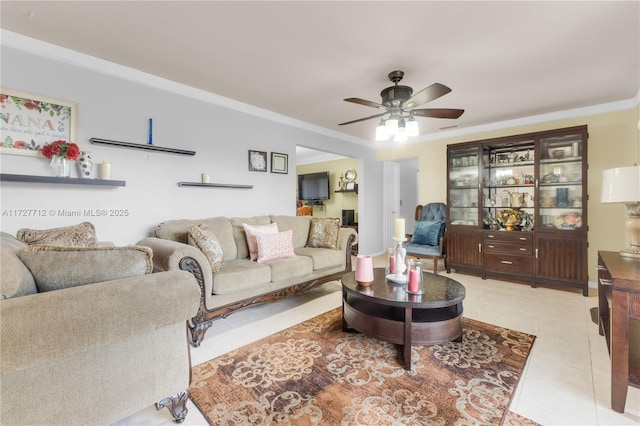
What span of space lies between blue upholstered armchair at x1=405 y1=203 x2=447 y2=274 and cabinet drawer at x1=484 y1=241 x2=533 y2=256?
620 mm

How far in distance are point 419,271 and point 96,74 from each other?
3257 mm

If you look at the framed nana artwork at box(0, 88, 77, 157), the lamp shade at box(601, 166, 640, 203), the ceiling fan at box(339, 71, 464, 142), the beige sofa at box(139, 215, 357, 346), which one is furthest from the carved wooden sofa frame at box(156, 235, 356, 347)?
the lamp shade at box(601, 166, 640, 203)

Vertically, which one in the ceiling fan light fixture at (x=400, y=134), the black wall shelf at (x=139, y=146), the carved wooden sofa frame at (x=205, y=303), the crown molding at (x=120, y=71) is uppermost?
the crown molding at (x=120, y=71)

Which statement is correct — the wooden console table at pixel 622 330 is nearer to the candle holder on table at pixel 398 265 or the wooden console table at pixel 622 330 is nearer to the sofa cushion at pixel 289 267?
the candle holder on table at pixel 398 265

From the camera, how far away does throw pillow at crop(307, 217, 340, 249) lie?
11.9 feet

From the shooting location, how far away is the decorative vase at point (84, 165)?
97.5 inches

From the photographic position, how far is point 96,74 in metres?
2.60

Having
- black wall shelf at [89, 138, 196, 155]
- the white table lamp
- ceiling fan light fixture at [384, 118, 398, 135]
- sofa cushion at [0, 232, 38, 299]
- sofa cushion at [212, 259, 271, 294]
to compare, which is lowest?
sofa cushion at [212, 259, 271, 294]

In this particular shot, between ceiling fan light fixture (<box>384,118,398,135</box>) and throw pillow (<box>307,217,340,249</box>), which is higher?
ceiling fan light fixture (<box>384,118,398,135</box>)

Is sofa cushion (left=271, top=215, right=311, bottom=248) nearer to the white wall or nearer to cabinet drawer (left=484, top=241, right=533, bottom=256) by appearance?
the white wall

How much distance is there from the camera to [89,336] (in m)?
1.08

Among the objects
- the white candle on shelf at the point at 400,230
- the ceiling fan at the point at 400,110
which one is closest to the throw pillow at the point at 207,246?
the white candle on shelf at the point at 400,230

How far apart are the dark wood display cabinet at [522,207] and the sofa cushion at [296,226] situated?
2294 millimetres

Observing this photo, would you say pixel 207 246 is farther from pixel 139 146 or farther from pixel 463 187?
pixel 463 187
